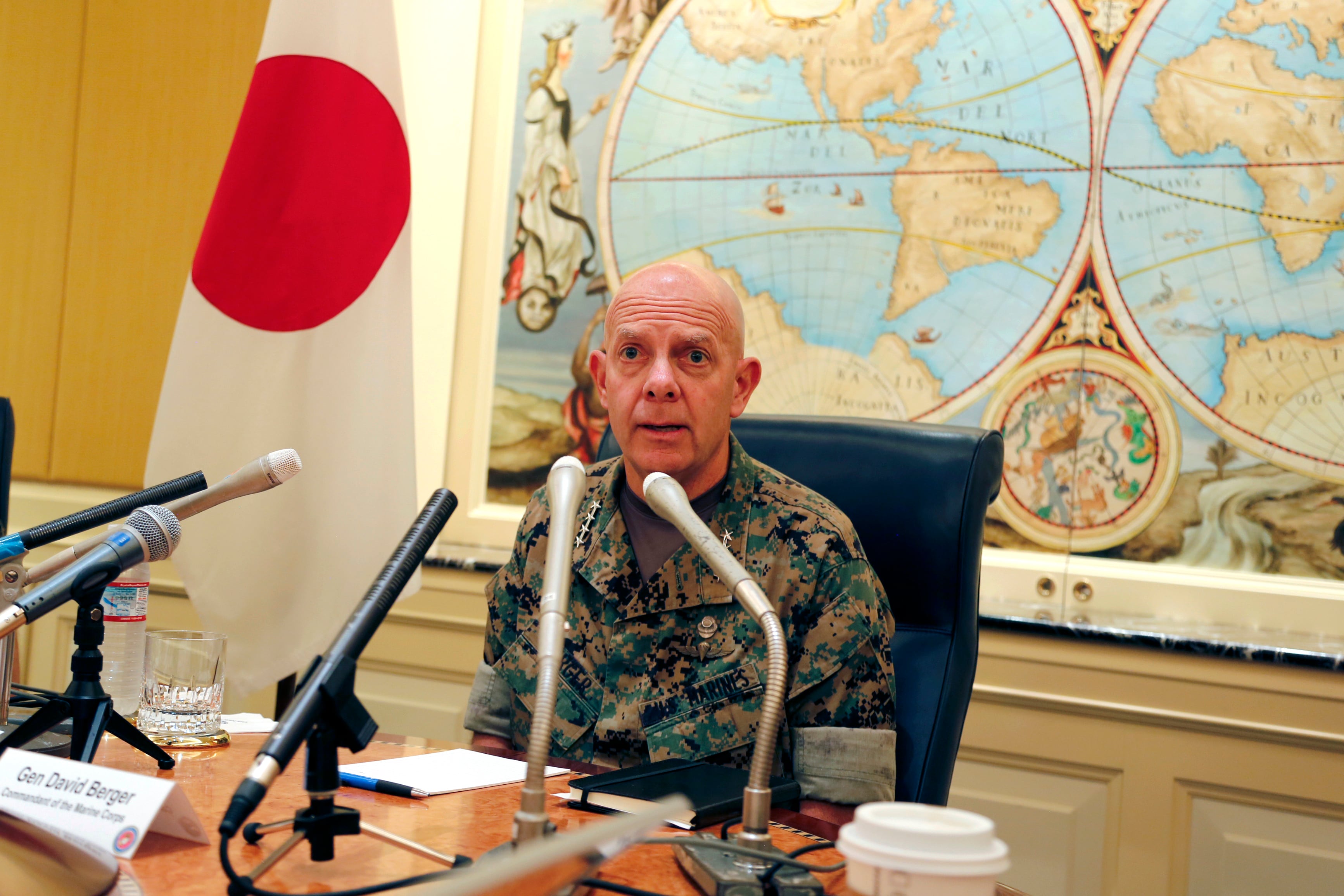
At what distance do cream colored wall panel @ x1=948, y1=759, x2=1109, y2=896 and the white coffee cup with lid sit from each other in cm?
158

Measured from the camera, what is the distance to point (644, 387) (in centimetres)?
145

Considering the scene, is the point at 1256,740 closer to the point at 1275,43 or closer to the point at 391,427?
the point at 1275,43

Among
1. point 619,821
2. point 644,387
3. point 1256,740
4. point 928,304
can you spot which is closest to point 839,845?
point 619,821

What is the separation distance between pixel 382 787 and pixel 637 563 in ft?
1.66

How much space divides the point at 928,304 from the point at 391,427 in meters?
1.14

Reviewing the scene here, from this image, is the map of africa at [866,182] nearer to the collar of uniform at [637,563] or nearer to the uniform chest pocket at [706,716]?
the collar of uniform at [637,563]

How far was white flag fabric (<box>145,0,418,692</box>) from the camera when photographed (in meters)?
2.14

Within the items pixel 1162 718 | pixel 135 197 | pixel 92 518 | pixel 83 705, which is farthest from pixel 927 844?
pixel 135 197

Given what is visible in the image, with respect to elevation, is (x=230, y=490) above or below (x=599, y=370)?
below

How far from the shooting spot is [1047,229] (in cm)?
226

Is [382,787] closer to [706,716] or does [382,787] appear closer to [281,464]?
[281,464]

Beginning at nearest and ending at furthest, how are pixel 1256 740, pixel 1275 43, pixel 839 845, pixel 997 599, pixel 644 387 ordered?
1. pixel 839 845
2. pixel 644 387
3. pixel 1256 740
4. pixel 1275 43
5. pixel 997 599

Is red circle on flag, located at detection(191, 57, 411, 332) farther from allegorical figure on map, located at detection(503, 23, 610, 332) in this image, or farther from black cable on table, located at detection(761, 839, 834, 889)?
black cable on table, located at detection(761, 839, 834, 889)

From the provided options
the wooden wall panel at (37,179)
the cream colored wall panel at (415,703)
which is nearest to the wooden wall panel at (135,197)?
the wooden wall panel at (37,179)
